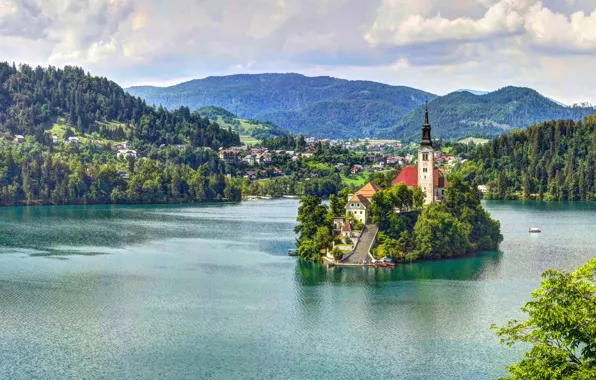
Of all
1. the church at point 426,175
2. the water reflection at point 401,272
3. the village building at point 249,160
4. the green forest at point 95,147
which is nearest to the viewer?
the water reflection at point 401,272

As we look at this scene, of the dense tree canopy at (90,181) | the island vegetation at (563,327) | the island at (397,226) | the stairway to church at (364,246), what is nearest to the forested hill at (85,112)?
Answer: the dense tree canopy at (90,181)

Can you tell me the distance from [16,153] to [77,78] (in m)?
57.1

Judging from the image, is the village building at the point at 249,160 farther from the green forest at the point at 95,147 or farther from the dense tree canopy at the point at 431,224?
the dense tree canopy at the point at 431,224

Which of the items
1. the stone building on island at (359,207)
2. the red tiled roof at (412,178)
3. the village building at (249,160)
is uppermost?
the village building at (249,160)

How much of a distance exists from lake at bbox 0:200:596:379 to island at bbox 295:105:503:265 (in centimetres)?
220

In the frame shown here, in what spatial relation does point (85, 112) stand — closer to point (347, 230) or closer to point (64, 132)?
point (64, 132)

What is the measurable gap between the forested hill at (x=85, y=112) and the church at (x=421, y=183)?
9926 cm

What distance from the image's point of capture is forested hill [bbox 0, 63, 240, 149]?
162 meters

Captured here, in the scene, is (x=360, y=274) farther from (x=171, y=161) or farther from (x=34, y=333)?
(x=171, y=161)

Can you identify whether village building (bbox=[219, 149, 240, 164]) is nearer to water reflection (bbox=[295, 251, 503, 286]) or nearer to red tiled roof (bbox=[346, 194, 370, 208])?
red tiled roof (bbox=[346, 194, 370, 208])

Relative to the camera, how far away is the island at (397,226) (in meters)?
62.6

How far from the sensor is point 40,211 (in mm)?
108062

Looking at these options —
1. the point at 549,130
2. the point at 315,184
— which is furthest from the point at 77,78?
the point at 549,130

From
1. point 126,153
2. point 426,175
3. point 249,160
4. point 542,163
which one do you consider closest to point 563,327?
point 426,175
